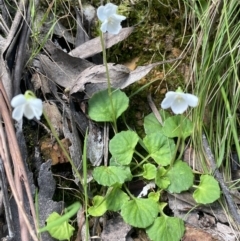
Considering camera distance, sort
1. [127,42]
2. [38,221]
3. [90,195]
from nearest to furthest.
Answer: [38,221] < [90,195] < [127,42]

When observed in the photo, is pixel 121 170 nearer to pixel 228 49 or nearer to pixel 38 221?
pixel 38 221

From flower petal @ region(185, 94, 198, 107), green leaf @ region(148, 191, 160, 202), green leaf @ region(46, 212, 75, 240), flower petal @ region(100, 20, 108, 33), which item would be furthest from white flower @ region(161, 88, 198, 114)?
green leaf @ region(46, 212, 75, 240)

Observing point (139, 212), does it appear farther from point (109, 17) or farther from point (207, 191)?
point (109, 17)

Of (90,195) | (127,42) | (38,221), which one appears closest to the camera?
(38,221)

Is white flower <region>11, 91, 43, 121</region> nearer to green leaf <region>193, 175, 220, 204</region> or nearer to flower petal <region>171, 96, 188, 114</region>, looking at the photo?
flower petal <region>171, 96, 188, 114</region>

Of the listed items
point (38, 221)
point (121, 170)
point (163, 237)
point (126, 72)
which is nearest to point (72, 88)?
point (126, 72)

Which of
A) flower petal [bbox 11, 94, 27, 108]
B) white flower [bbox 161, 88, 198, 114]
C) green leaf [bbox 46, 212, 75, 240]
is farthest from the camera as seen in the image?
green leaf [bbox 46, 212, 75, 240]
